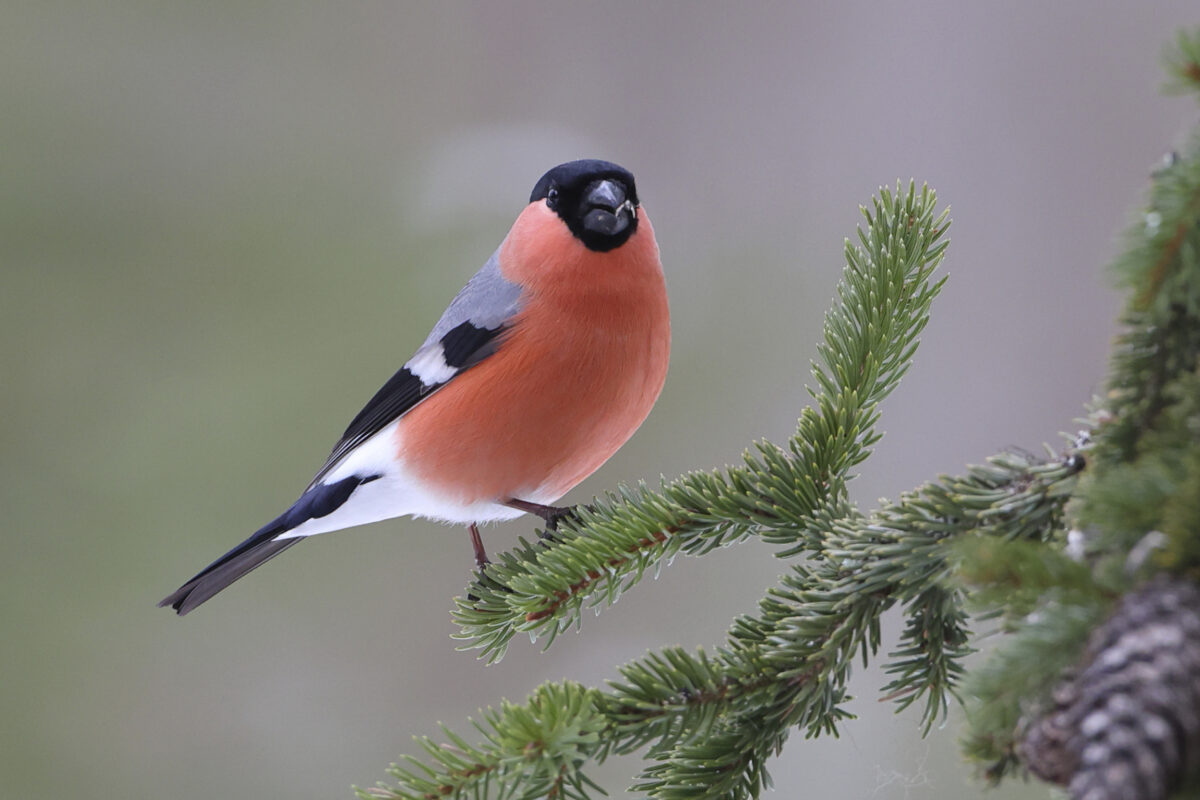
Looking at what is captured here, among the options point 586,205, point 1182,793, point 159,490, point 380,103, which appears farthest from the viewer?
point 380,103

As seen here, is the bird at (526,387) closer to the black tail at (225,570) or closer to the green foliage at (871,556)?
the black tail at (225,570)

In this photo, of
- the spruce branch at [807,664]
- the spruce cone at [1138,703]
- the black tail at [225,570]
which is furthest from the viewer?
the black tail at [225,570]

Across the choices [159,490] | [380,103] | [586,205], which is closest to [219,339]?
[159,490]

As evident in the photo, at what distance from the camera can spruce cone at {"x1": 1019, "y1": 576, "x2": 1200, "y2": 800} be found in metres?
0.44

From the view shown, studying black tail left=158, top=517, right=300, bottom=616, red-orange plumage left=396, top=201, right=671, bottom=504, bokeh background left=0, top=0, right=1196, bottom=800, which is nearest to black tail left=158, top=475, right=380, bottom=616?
black tail left=158, top=517, right=300, bottom=616

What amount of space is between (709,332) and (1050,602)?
239cm

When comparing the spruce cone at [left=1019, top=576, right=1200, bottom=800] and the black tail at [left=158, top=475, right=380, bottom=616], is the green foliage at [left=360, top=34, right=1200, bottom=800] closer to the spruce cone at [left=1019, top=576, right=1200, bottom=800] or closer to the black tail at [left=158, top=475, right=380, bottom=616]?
the spruce cone at [left=1019, top=576, right=1200, bottom=800]

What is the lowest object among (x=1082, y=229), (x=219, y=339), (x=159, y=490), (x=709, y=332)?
(x=159, y=490)

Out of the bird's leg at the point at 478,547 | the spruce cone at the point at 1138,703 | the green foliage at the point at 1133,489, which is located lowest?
the spruce cone at the point at 1138,703

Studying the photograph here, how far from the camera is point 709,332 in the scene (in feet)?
9.54

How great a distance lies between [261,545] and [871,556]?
3.35 ft

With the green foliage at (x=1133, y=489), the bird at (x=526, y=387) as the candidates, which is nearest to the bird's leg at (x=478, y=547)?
the bird at (x=526, y=387)

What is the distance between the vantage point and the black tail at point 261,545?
1.45 meters

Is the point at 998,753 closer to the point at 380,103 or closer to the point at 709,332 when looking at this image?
the point at 709,332
